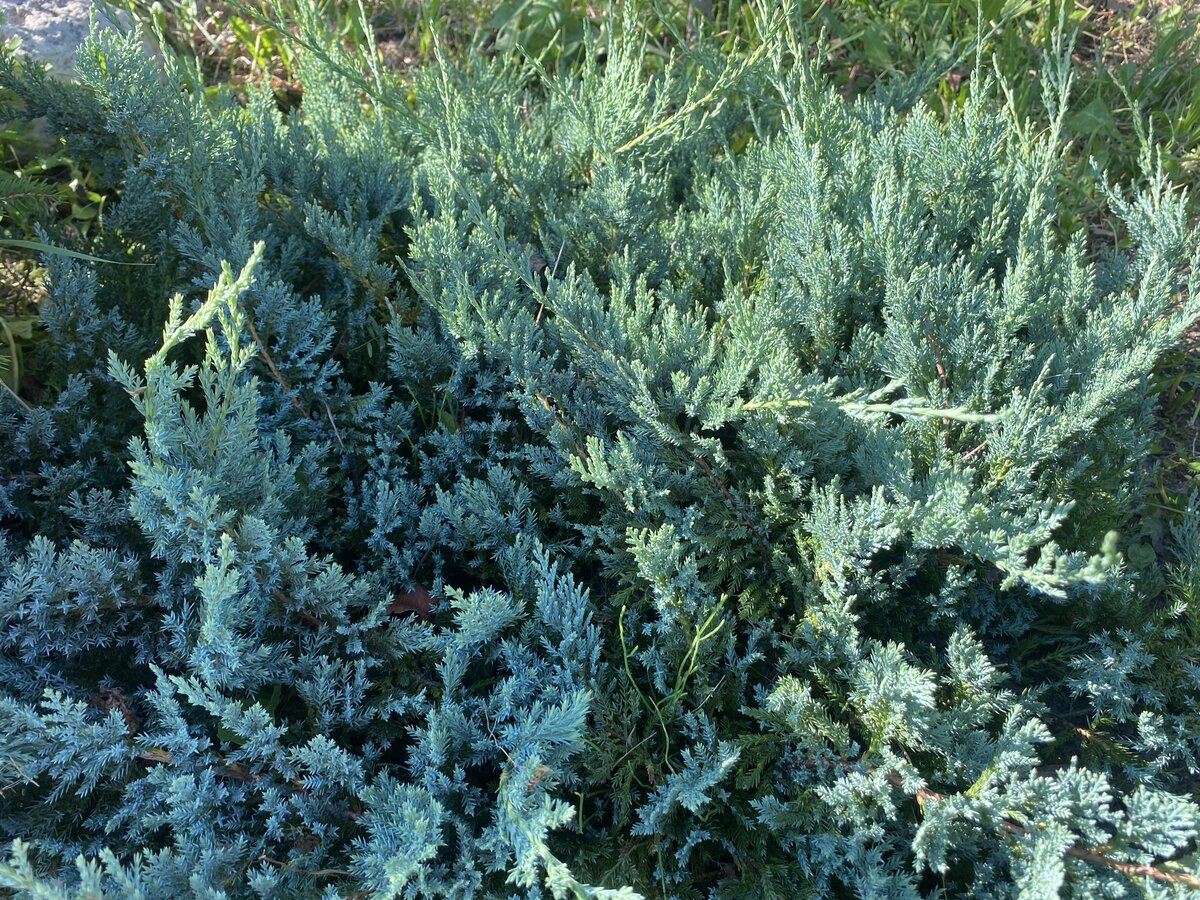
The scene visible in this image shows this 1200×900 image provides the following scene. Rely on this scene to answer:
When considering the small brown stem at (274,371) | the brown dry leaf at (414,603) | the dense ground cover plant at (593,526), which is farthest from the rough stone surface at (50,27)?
the brown dry leaf at (414,603)

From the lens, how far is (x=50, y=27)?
3012mm

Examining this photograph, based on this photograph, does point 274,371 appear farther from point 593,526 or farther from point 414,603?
point 593,526

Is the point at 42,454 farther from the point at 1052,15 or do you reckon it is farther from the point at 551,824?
the point at 1052,15

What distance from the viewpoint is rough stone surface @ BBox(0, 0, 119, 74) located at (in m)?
2.98

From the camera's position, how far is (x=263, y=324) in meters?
2.14

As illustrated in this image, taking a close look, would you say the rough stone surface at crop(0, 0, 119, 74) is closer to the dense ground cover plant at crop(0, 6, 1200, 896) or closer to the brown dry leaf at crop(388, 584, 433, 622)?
the dense ground cover plant at crop(0, 6, 1200, 896)

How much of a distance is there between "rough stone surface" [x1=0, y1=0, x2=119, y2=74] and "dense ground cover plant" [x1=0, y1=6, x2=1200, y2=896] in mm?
1061

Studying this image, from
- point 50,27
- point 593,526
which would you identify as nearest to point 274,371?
point 593,526

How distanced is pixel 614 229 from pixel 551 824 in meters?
1.55

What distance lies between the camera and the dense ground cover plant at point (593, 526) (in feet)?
5.28

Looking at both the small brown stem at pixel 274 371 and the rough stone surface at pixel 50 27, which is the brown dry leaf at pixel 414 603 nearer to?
the small brown stem at pixel 274 371

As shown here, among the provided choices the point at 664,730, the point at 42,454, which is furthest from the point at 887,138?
the point at 42,454

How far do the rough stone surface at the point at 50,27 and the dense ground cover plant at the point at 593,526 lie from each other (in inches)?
41.8

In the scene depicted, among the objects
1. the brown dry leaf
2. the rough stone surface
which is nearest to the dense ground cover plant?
the brown dry leaf
